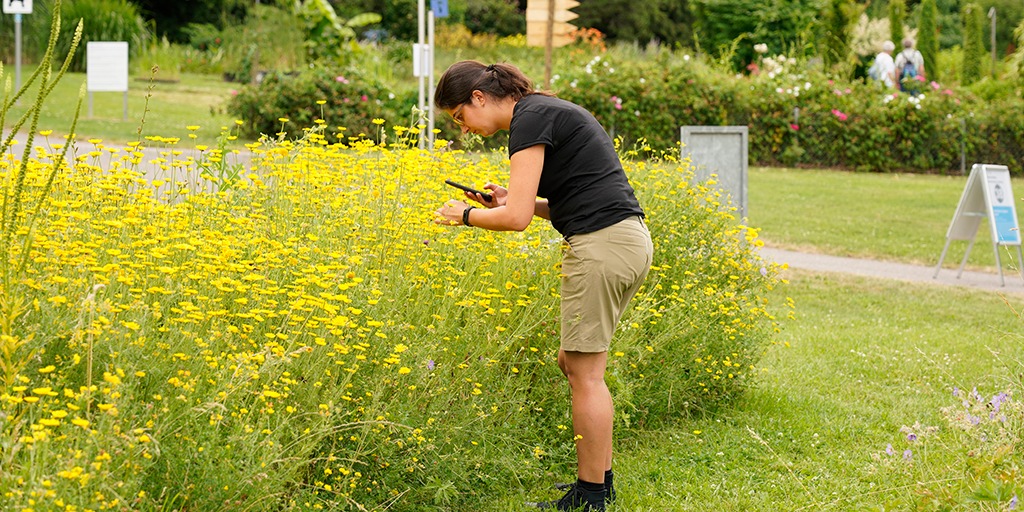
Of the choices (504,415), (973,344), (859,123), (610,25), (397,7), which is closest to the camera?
(504,415)

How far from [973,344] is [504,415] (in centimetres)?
446

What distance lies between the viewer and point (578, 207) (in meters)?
3.97

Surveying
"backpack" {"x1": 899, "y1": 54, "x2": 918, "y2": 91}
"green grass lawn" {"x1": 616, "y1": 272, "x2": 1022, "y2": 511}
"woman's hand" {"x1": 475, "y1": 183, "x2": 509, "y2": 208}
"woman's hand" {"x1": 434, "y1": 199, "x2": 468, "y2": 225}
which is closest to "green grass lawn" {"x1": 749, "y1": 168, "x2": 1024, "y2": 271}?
"backpack" {"x1": 899, "y1": 54, "x2": 918, "y2": 91}

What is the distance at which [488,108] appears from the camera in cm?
394

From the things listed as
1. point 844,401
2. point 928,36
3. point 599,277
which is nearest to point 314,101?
point 844,401

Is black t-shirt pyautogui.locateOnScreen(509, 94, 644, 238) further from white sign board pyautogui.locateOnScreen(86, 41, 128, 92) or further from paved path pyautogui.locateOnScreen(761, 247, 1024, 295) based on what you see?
white sign board pyautogui.locateOnScreen(86, 41, 128, 92)

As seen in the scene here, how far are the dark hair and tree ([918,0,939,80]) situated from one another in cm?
3070

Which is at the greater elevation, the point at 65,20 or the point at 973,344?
the point at 65,20

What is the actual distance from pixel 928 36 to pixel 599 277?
1274 inches

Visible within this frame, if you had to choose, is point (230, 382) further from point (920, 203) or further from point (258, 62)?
point (258, 62)

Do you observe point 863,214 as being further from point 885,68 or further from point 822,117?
point 885,68

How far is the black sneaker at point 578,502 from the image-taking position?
4.13 metres

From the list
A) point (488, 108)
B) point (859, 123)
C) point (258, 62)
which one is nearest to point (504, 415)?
point (488, 108)

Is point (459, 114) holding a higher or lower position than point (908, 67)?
lower
